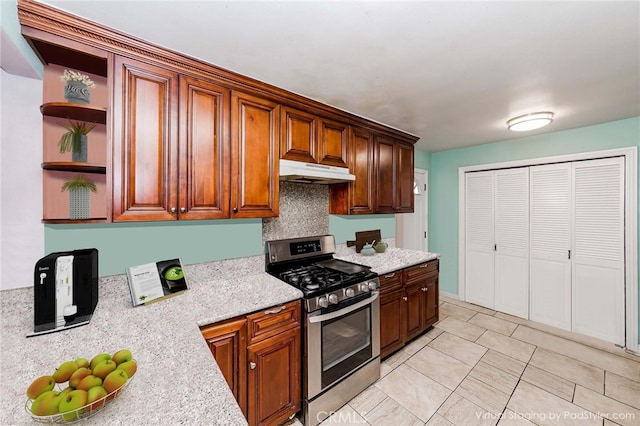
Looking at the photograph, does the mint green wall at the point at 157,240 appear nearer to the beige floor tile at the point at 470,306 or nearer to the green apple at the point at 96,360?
the green apple at the point at 96,360

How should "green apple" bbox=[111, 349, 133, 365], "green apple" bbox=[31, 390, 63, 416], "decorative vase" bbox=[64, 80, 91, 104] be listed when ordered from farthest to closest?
"decorative vase" bbox=[64, 80, 91, 104], "green apple" bbox=[111, 349, 133, 365], "green apple" bbox=[31, 390, 63, 416]

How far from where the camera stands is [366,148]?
271cm

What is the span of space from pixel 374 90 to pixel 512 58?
0.90m

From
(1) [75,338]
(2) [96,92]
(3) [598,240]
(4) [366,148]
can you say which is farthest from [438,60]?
(3) [598,240]

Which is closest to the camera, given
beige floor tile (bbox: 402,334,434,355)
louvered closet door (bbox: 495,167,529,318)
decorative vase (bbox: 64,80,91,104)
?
decorative vase (bbox: 64,80,91,104)

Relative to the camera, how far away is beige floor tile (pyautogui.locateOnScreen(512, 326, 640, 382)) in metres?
2.36

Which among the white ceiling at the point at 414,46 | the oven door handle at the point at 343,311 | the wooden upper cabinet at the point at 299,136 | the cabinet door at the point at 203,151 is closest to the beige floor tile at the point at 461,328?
the oven door handle at the point at 343,311

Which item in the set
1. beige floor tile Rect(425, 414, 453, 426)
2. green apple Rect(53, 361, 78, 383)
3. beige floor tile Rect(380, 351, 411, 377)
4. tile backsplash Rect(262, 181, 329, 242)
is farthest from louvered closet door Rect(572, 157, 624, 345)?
green apple Rect(53, 361, 78, 383)

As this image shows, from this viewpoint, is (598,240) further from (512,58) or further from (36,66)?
(36,66)

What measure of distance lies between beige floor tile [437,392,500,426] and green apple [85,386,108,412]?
2.17m

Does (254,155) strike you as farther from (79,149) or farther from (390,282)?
(390,282)

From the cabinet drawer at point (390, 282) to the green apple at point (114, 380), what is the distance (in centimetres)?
194

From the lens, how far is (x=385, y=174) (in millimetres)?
2914

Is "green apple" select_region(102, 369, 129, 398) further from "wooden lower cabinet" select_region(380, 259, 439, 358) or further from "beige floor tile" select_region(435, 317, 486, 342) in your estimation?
"beige floor tile" select_region(435, 317, 486, 342)
